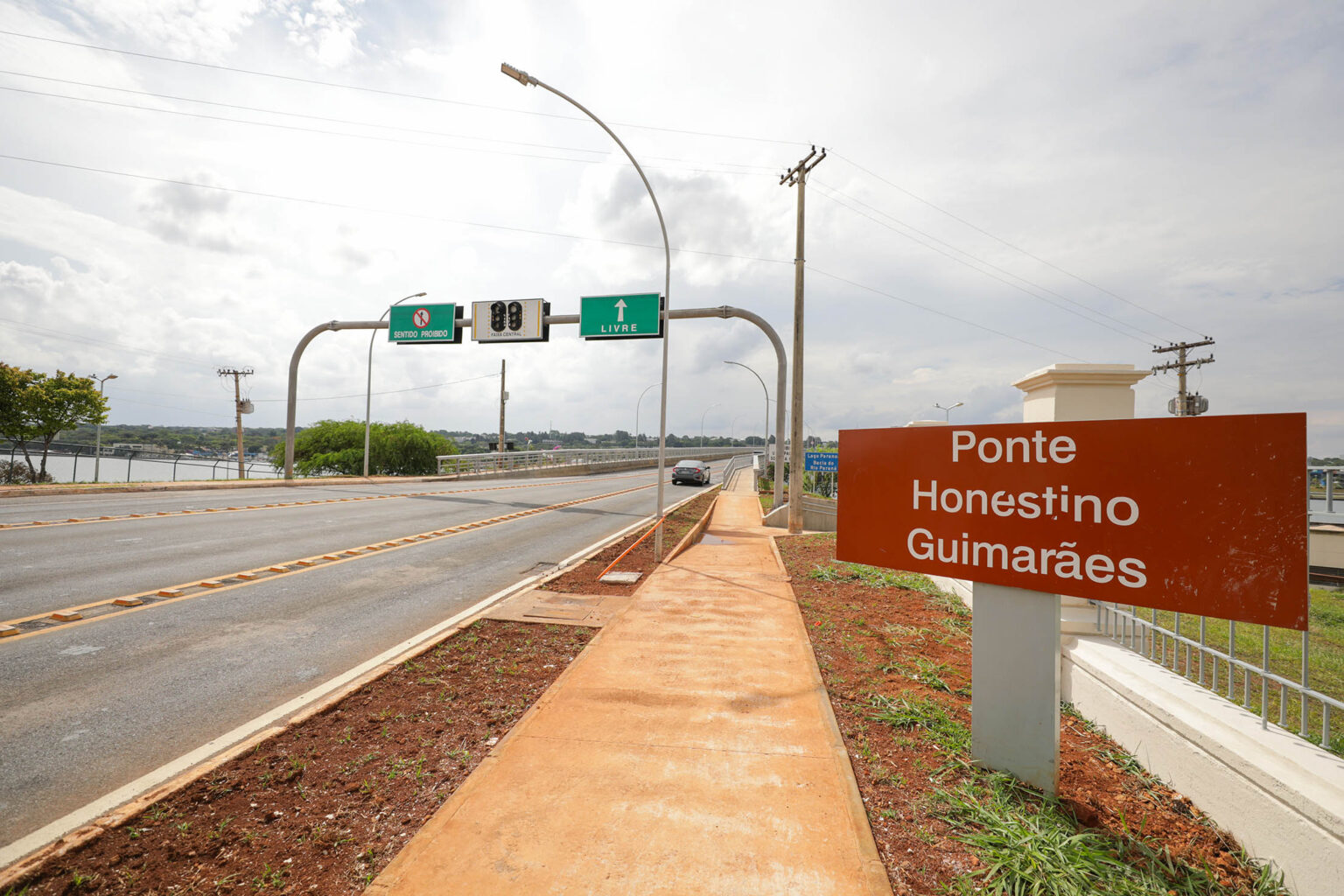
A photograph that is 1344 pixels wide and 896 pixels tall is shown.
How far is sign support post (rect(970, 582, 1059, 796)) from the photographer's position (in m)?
3.49

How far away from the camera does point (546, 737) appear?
156 inches

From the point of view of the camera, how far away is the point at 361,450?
183ft

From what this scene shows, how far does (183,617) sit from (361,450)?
178 feet

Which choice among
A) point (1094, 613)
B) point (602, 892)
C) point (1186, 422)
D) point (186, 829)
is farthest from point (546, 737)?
point (1094, 613)

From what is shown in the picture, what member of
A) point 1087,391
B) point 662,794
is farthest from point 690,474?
point 662,794

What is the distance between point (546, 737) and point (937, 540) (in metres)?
2.87

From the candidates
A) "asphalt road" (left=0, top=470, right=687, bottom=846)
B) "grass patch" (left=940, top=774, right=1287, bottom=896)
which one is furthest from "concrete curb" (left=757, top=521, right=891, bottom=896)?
"asphalt road" (left=0, top=470, right=687, bottom=846)

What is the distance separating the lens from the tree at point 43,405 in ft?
106

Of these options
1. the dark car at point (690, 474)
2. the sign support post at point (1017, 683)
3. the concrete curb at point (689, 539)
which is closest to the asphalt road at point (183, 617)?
the concrete curb at point (689, 539)

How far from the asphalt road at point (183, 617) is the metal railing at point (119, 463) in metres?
15.0

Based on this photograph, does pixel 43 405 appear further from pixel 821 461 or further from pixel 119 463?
pixel 821 461

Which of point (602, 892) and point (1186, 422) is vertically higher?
point (1186, 422)

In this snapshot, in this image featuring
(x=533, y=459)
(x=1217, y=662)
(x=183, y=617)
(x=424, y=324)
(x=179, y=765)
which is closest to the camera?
(x=179, y=765)

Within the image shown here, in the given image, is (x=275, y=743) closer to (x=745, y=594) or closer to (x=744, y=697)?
(x=744, y=697)
